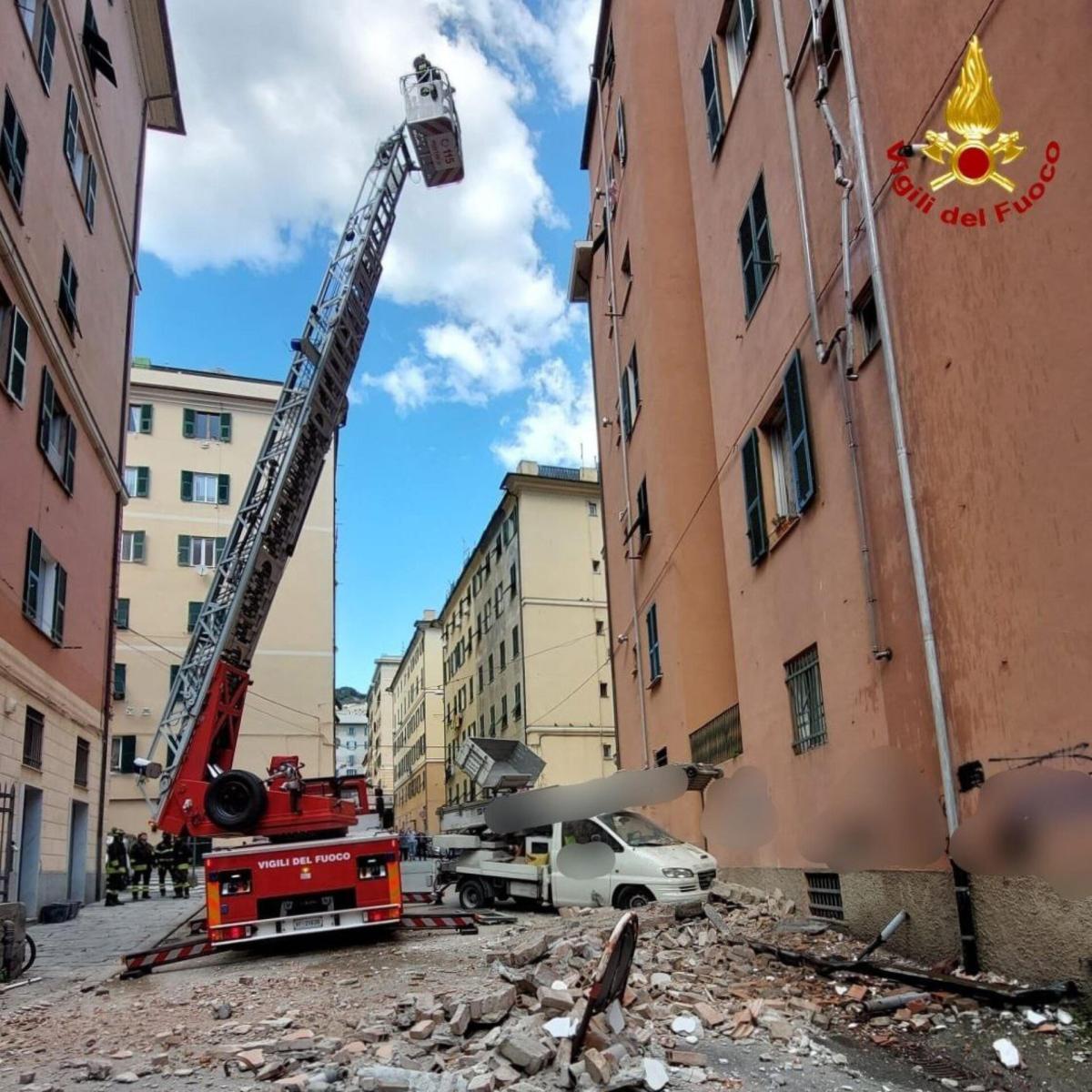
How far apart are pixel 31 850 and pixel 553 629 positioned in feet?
86.2

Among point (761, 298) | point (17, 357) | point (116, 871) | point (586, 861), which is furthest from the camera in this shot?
point (116, 871)

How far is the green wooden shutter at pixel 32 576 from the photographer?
15.9 metres

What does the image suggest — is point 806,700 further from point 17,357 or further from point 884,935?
point 17,357

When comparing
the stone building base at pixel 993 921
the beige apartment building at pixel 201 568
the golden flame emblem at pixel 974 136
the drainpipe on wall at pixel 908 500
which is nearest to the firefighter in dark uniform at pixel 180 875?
the beige apartment building at pixel 201 568

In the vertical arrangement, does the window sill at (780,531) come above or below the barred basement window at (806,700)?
above

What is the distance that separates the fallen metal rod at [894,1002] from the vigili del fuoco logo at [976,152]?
4.84 metres

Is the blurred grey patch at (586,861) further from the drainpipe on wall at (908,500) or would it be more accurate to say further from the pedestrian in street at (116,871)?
the pedestrian in street at (116,871)

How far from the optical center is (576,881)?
39.9 feet

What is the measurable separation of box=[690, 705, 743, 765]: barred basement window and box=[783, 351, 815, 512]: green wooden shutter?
3796mm

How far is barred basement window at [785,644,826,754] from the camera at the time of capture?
952cm

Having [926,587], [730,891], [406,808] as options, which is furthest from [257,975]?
[406,808]

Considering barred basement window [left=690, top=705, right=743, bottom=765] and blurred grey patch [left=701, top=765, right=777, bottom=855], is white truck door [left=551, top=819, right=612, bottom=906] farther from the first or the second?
blurred grey patch [left=701, top=765, right=777, bottom=855]

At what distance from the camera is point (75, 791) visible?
63.6ft

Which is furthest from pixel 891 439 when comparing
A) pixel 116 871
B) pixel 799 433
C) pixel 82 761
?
pixel 116 871
